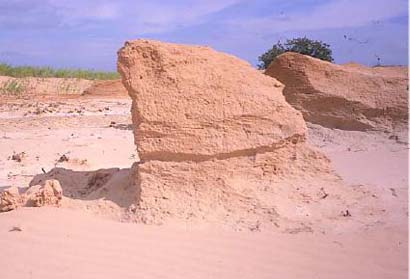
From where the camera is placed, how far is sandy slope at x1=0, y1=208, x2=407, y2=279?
12.3 feet

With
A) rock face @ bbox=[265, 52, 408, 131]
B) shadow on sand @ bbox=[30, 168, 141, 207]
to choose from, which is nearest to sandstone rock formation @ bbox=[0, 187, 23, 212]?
shadow on sand @ bbox=[30, 168, 141, 207]

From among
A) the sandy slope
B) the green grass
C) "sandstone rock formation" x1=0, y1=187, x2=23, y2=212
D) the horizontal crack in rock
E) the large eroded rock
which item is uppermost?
the green grass

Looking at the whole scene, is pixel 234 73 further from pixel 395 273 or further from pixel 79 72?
pixel 79 72

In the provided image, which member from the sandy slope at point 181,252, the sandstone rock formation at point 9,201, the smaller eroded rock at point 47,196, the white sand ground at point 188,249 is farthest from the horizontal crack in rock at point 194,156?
the sandstone rock formation at point 9,201

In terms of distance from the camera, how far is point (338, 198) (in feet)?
16.4

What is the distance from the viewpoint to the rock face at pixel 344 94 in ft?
28.3

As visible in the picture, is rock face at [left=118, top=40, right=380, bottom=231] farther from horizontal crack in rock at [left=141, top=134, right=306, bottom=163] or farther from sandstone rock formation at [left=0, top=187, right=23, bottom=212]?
sandstone rock formation at [left=0, top=187, right=23, bottom=212]

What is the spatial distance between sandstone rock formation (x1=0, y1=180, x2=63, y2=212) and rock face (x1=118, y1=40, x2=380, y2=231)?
71 centimetres

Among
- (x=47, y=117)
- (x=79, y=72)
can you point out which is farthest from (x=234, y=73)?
(x=79, y=72)

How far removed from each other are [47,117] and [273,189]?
9040mm

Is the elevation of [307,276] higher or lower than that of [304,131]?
lower

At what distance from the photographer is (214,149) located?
496 centimetres

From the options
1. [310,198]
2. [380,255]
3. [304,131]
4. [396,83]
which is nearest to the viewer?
[380,255]

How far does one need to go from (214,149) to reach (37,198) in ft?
5.15
